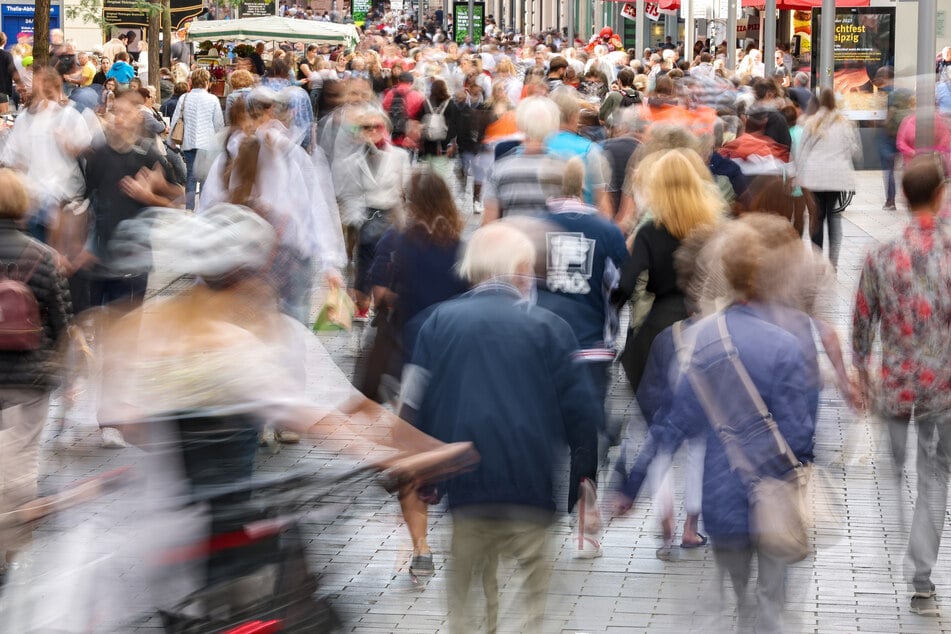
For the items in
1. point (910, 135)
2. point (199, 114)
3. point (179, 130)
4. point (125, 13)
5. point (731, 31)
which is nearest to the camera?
point (199, 114)

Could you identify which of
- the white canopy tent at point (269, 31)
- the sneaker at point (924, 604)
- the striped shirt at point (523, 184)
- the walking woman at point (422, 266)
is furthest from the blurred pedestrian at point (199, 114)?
the white canopy tent at point (269, 31)

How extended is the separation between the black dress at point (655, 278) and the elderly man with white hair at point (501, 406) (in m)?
2.29

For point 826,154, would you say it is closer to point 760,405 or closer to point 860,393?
point 860,393

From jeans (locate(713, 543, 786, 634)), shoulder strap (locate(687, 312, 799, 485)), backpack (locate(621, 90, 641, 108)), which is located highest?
backpack (locate(621, 90, 641, 108))

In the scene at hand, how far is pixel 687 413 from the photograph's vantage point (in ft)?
16.8

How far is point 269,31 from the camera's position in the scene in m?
38.2

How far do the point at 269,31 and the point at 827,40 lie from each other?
17011mm

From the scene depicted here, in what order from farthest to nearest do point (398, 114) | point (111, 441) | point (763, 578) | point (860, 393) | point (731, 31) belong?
point (731, 31)
point (398, 114)
point (111, 441)
point (860, 393)
point (763, 578)

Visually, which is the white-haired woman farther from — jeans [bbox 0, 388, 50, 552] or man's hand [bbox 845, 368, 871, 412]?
man's hand [bbox 845, 368, 871, 412]

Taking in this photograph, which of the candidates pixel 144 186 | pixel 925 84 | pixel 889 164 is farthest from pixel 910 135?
pixel 144 186

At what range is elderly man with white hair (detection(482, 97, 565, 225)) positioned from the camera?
8.48m

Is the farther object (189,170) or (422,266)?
(189,170)

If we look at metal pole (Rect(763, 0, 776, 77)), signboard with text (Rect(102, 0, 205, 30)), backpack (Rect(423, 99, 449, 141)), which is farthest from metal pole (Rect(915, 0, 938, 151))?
signboard with text (Rect(102, 0, 205, 30))

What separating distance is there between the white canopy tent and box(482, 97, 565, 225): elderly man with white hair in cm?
2867
